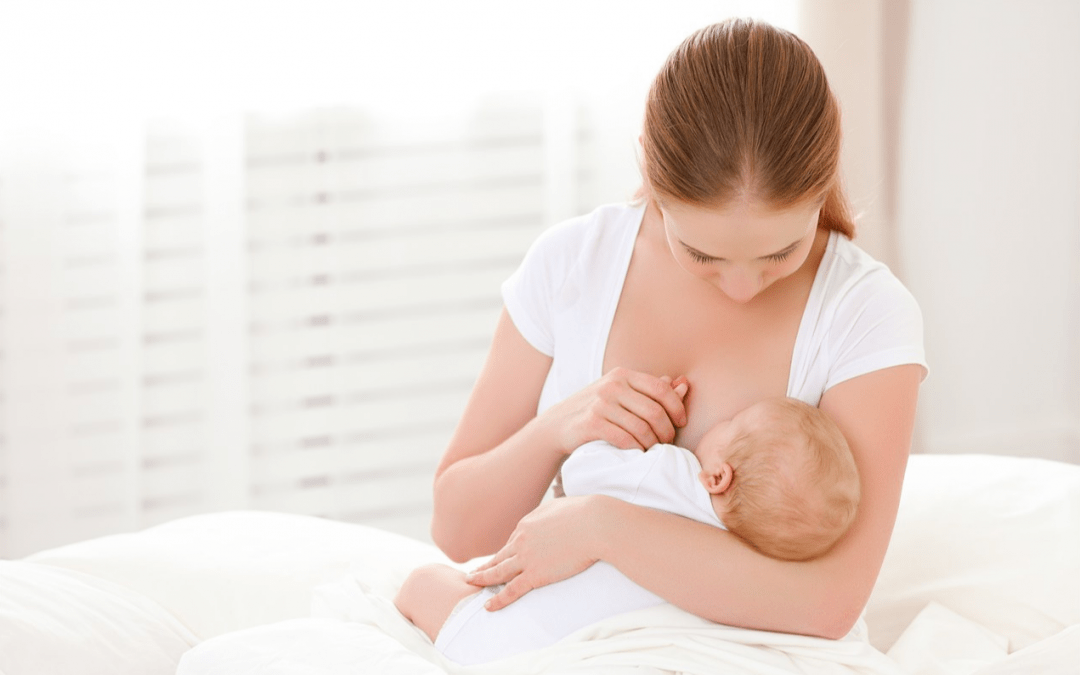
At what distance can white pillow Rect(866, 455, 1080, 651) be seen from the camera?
1646 mm

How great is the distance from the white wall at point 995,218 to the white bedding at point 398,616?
131 cm

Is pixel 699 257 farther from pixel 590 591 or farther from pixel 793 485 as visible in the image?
pixel 590 591

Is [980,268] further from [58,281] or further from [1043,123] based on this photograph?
[58,281]

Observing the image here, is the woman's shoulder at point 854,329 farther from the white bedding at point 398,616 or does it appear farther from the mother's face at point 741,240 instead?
the white bedding at point 398,616

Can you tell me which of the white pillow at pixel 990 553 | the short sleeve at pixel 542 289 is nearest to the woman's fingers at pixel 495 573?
the short sleeve at pixel 542 289

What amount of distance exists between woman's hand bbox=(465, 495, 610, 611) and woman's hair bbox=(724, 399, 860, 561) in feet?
0.59

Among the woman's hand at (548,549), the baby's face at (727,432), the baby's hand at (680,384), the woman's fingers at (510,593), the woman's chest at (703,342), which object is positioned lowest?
the woman's fingers at (510,593)

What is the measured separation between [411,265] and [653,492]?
A: 70.6 inches

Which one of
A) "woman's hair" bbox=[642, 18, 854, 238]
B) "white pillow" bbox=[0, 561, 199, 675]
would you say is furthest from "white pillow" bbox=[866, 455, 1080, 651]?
"white pillow" bbox=[0, 561, 199, 675]

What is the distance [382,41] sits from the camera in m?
2.86

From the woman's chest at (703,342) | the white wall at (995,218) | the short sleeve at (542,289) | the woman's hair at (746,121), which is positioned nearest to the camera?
the woman's hair at (746,121)

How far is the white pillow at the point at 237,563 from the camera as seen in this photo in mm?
1667

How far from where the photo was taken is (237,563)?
5.82 ft

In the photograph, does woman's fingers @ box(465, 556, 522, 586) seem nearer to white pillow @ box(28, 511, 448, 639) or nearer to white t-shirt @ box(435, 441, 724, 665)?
white t-shirt @ box(435, 441, 724, 665)
